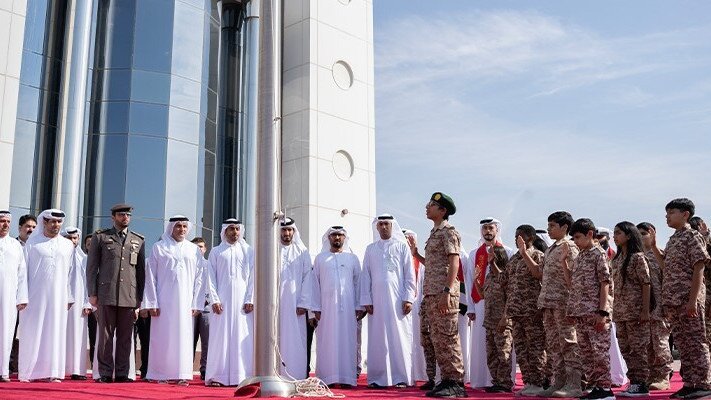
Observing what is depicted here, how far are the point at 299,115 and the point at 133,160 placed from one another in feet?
10.1

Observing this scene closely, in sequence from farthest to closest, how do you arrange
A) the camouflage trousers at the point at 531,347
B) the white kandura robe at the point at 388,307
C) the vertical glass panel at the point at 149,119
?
the vertical glass panel at the point at 149,119 → the white kandura robe at the point at 388,307 → the camouflage trousers at the point at 531,347

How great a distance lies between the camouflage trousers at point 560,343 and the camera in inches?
240

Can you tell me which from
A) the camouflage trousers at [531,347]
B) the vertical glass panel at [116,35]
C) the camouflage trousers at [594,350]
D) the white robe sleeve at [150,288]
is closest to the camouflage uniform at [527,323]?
the camouflage trousers at [531,347]

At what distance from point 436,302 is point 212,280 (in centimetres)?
266

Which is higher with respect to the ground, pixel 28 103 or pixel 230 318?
pixel 28 103

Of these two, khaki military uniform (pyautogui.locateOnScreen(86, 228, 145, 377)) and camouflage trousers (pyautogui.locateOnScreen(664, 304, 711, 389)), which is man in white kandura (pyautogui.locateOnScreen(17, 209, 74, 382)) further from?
camouflage trousers (pyautogui.locateOnScreen(664, 304, 711, 389))

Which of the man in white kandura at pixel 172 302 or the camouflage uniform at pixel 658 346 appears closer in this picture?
the camouflage uniform at pixel 658 346

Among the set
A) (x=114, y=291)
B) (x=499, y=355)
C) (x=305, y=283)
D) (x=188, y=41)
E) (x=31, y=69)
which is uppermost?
(x=188, y=41)

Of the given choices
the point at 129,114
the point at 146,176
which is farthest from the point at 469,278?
the point at 129,114

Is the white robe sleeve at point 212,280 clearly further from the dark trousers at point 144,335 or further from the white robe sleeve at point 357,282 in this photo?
the white robe sleeve at point 357,282

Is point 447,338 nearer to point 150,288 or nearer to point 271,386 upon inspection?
point 271,386

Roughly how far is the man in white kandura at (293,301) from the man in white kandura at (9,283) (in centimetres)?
256

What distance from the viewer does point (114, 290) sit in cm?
740

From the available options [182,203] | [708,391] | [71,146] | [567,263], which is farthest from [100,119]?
[708,391]
